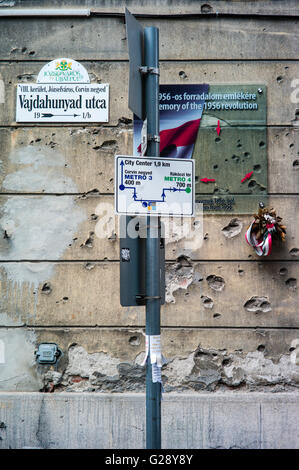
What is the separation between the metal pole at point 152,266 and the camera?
298 cm

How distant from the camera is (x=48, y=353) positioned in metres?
4.98

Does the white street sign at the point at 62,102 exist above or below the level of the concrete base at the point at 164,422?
above

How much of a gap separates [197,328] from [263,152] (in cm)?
206

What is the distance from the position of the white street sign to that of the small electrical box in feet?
8.16

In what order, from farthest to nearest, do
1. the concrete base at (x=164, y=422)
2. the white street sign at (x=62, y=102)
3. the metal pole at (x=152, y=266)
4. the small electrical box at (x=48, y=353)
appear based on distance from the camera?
the white street sign at (x=62, y=102) → the small electrical box at (x=48, y=353) → the concrete base at (x=164, y=422) → the metal pole at (x=152, y=266)

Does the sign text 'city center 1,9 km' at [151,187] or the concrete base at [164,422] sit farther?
the concrete base at [164,422]

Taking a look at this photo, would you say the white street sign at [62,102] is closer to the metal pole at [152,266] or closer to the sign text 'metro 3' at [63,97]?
the sign text 'metro 3' at [63,97]

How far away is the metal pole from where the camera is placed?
2979mm

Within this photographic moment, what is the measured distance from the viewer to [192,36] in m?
5.25

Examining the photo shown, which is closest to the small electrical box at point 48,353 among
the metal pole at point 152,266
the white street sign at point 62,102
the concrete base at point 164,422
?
the concrete base at point 164,422

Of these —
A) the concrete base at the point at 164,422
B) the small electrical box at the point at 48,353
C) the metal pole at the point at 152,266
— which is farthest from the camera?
the small electrical box at the point at 48,353

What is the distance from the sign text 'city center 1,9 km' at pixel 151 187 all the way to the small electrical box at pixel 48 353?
2.51 metres

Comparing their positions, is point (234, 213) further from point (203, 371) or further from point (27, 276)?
point (27, 276)
